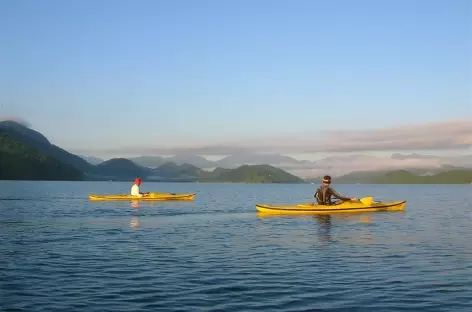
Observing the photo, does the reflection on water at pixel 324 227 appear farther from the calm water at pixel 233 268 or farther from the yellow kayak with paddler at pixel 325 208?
the yellow kayak with paddler at pixel 325 208

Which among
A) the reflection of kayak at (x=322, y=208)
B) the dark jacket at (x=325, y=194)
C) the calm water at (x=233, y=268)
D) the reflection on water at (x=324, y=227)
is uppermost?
the dark jacket at (x=325, y=194)

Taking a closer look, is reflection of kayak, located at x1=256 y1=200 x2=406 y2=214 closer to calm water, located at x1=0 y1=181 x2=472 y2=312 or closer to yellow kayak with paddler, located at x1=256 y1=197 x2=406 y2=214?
yellow kayak with paddler, located at x1=256 y1=197 x2=406 y2=214

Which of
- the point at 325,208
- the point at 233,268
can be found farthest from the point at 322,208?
the point at 233,268

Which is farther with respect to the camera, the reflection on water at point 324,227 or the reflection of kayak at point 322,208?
the reflection of kayak at point 322,208

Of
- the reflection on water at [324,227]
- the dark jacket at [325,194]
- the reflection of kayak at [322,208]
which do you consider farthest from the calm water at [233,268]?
the reflection of kayak at [322,208]

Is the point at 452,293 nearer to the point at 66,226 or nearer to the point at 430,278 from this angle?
the point at 430,278

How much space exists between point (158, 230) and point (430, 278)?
783 inches

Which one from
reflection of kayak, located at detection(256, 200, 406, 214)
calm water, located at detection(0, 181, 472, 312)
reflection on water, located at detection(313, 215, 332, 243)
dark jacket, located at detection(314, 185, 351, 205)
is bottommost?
calm water, located at detection(0, 181, 472, 312)

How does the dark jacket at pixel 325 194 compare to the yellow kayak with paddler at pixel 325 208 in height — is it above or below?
above

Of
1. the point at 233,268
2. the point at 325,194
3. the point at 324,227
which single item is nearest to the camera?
the point at 233,268

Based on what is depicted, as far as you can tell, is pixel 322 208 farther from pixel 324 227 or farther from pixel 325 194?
pixel 324 227

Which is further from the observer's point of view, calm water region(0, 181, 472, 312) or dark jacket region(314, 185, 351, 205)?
dark jacket region(314, 185, 351, 205)

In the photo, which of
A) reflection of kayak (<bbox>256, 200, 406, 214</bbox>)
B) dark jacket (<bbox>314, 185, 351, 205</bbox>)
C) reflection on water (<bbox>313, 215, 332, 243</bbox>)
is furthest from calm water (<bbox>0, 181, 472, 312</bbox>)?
reflection of kayak (<bbox>256, 200, 406, 214</bbox>)

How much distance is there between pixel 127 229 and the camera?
115 ft
